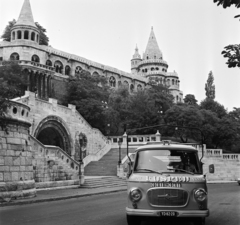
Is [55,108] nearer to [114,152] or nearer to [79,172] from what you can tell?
[114,152]

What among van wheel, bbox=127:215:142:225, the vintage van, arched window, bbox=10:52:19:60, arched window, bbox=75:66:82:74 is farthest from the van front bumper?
arched window, bbox=75:66:82:74

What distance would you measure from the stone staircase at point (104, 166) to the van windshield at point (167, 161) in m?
22.3

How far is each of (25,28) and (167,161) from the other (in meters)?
48.5

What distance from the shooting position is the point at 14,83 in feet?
138

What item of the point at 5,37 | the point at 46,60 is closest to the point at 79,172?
the point at 46,60

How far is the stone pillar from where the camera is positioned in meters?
14.8

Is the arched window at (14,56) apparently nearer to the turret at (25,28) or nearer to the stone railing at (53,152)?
the turret at (25,28)

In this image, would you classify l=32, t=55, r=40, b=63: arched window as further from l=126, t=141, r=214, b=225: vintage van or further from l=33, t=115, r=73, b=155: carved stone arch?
l=126, t=141, r=214, b=225: vintage van

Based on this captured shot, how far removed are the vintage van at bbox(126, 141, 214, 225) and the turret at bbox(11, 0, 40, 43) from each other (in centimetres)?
4833

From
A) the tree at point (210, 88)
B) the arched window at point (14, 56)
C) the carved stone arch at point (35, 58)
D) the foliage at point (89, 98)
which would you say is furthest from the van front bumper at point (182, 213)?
the tree at point (210, 88)

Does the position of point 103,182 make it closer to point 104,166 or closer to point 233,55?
point 104,166

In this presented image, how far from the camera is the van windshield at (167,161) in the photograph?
313 inches

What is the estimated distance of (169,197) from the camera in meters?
7.46

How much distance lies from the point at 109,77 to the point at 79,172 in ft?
175
